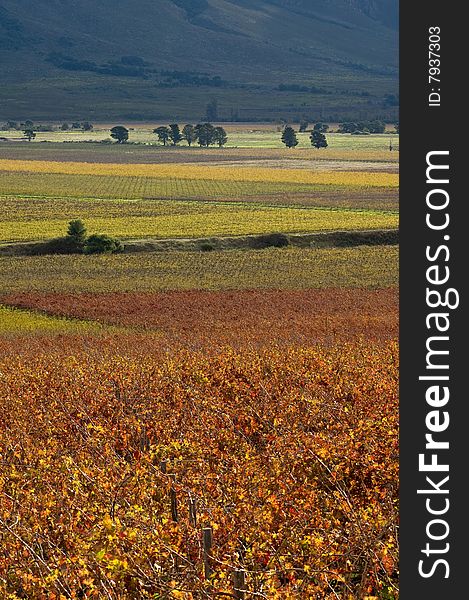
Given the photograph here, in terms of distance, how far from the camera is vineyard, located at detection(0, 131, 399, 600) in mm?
8477

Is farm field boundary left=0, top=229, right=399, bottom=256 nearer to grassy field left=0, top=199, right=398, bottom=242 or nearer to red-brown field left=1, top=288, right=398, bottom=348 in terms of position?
grassy field left=0, top=199, right=398, bottom=242

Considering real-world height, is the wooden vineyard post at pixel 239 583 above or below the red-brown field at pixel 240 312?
above

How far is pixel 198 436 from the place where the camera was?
44.0 ft

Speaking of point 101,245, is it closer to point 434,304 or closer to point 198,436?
point 198,436

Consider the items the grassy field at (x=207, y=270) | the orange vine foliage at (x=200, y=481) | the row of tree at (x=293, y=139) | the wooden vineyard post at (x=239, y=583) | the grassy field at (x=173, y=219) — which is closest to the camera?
the wooden vineyard post at (x=239, y=583)

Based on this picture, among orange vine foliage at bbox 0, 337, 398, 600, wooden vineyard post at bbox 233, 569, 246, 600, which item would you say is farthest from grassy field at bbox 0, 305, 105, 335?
wooden vineyard post at bbox 233, 569, 246, 600

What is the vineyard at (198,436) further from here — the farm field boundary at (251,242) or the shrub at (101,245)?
the farm field boundary at (251,242)

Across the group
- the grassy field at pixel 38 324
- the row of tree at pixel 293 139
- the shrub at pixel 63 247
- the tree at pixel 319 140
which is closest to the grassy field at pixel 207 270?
the shrub at pixel 63 247

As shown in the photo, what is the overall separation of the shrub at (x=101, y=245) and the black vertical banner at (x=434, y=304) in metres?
59.4

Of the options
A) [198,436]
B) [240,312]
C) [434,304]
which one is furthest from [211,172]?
[434,304]

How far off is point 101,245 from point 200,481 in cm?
5400

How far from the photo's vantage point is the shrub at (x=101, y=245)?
63809mm

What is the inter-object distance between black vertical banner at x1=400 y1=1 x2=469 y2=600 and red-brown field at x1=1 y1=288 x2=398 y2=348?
23953 mm

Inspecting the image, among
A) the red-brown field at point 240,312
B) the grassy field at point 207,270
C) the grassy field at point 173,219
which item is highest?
the grassy field at point 173,219
